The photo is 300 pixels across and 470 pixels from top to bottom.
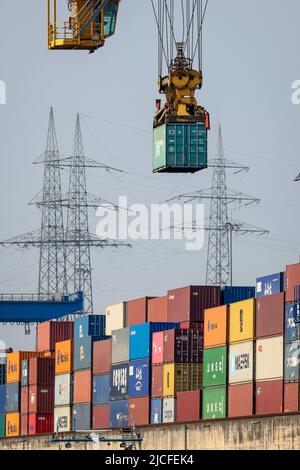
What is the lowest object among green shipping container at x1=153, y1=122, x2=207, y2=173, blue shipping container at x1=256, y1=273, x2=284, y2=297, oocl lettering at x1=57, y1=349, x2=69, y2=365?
oocl lettering at x1=57, y1=349, x2=69, y2=365

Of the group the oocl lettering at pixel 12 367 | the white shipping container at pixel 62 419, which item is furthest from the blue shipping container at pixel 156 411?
the oocl lettering at pixel 12 367

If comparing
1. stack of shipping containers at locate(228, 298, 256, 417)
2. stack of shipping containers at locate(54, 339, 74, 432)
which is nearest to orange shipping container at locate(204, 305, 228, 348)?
stack of shipping containers at locate(228, 298, 256, 417)

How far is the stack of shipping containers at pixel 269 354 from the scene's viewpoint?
65.4 m

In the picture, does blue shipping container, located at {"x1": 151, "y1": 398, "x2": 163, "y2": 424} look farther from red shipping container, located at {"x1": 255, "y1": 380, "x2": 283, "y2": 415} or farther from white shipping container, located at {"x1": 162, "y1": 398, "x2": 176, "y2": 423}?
red shipping container, located at {"x1": 255, "y1": 380, "x2": 283, "y2": 415}

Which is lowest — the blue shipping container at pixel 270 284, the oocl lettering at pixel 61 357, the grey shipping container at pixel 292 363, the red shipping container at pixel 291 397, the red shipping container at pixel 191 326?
the red shipping container at pixel 291 397

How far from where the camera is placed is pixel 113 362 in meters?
81.1

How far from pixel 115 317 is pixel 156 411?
11978mm

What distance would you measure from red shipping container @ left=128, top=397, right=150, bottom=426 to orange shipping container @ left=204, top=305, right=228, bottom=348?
4.85 metres

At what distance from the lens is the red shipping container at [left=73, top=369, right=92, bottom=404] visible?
83.3 m

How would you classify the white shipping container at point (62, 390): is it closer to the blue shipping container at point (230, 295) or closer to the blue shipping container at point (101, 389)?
the blue shipping container at point (101, 389)

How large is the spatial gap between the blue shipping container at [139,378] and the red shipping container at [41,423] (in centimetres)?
1103

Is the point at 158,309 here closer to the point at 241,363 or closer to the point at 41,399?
the point at 41,399

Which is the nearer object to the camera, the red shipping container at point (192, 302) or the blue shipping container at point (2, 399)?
the red shipping container at point (192, 302)
